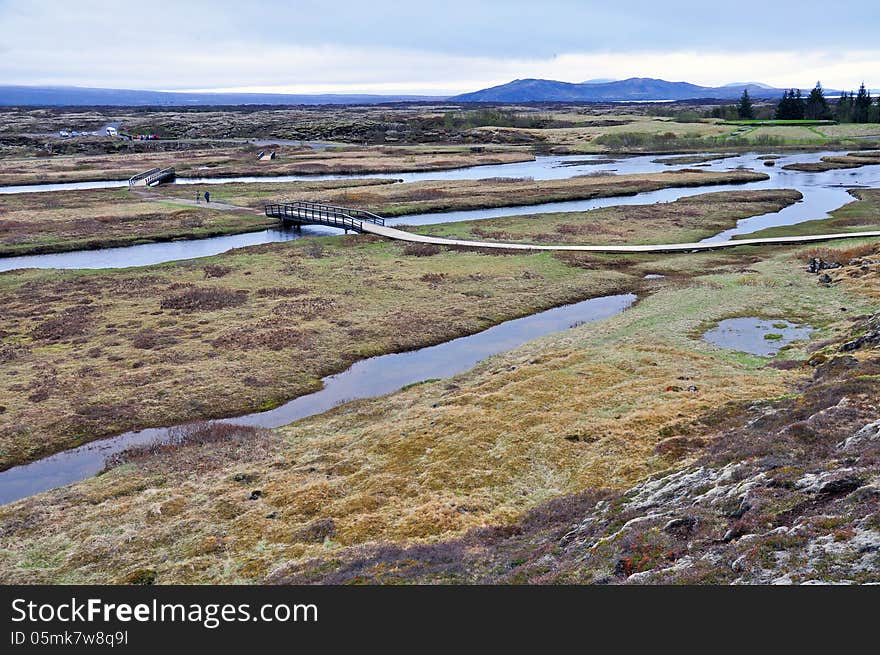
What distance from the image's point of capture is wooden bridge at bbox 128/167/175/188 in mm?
108050

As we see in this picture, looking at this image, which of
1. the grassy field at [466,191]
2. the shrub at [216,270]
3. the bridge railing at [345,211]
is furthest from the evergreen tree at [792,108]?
the shrub at [216,270]

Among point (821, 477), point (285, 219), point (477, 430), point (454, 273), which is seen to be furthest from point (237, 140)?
point (821, 477)

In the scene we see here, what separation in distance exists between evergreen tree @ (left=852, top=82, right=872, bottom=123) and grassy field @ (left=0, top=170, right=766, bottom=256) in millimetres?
99935

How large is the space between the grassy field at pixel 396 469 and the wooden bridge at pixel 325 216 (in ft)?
140

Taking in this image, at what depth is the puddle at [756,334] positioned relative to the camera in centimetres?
3459

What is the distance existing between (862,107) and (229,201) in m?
179

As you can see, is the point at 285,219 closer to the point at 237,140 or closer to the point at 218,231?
the point at 218,231

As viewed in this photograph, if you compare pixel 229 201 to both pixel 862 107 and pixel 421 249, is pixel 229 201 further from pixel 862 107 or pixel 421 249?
pixel 862 107

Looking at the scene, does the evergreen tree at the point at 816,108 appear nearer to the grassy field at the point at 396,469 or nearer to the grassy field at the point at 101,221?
the grassy field at the point at 101,221

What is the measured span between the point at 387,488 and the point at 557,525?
6.62 m

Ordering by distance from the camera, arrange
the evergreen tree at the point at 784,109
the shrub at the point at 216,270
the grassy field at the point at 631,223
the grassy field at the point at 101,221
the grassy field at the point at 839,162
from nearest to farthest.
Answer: the shrub at the point at 216,270 < the grassy field at the point at 631,223 < the grassy field at the point at 101,221 < the grassy field at the point at 839,162 < the evergreen tree at the point at 784,109

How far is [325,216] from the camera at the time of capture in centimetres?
7606

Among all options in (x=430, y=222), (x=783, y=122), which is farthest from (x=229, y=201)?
(x=783, y=122)

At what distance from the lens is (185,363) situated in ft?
119
